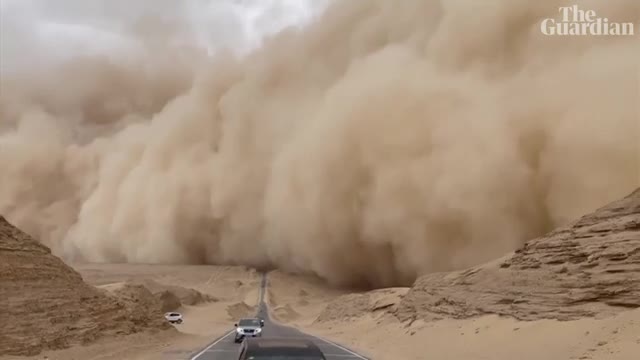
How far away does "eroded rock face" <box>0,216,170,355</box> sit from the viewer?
49.0ft

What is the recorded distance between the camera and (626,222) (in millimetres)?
16875

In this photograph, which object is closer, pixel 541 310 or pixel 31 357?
pixel 31 357

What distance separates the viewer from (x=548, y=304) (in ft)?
57.3

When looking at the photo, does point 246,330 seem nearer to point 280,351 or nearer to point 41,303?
point 41,303

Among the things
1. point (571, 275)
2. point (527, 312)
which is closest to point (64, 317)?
point (527, 312)

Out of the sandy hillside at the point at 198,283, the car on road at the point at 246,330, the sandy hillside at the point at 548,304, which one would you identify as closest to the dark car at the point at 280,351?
the sandy hillside at the point at 548,304

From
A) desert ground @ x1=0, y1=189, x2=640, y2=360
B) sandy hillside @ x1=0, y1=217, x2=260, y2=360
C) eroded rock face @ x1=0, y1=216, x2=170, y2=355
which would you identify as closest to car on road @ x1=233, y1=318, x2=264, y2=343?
desert ground @ x1=0, y1=189, x2=640, y2=360

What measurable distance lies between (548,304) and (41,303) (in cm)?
1165

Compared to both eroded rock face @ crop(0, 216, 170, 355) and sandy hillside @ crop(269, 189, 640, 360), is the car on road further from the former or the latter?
eroded rock face @ crop(0, 216, 170, 355)

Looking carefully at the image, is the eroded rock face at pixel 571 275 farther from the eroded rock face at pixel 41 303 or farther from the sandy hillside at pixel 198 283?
the sandy hillside at pixel 198 283

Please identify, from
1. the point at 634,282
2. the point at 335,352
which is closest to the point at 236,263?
the point at 335,352

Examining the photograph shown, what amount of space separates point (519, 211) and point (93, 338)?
31366 mm

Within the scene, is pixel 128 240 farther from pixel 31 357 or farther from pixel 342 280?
pixel 31 357

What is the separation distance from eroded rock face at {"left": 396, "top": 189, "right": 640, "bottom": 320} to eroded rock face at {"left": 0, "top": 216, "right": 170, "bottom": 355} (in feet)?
34.6
